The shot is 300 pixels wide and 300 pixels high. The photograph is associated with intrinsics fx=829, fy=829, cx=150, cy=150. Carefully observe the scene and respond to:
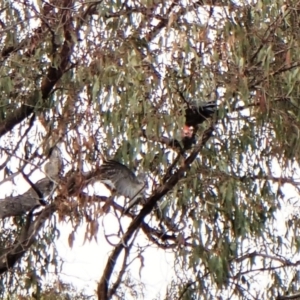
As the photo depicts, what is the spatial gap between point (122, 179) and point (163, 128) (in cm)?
45

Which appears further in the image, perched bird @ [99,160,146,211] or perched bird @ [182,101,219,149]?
perched bird @ [99,160,146,211]

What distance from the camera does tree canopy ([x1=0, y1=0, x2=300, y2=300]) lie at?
141 inches

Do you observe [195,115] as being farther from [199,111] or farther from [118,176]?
[118,176]

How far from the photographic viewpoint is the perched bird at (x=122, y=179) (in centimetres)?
385

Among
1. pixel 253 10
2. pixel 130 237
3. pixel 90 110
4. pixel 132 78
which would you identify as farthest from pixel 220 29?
pixel 130 237

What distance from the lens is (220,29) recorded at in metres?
3.64

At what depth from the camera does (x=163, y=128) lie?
3568mm

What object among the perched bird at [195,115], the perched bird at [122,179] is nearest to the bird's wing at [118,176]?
the perched bird at [122,179]

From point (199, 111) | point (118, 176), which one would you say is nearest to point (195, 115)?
point (199, 111)

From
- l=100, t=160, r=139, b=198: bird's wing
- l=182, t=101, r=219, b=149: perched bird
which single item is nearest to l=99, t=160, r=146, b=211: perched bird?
l=100, t=160, r=139, b=198: bird's wing

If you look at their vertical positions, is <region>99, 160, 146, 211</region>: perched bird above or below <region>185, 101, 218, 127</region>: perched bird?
below

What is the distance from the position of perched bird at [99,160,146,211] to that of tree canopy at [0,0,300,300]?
4cm

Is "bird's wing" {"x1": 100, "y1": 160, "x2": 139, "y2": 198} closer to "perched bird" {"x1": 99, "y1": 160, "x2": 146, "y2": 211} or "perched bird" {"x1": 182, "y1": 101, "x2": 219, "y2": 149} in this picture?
"perched bird" {"x1": 99, "y1": 160, "x2": 146, "y2": 211}

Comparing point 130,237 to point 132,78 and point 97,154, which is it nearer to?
point 97,154
